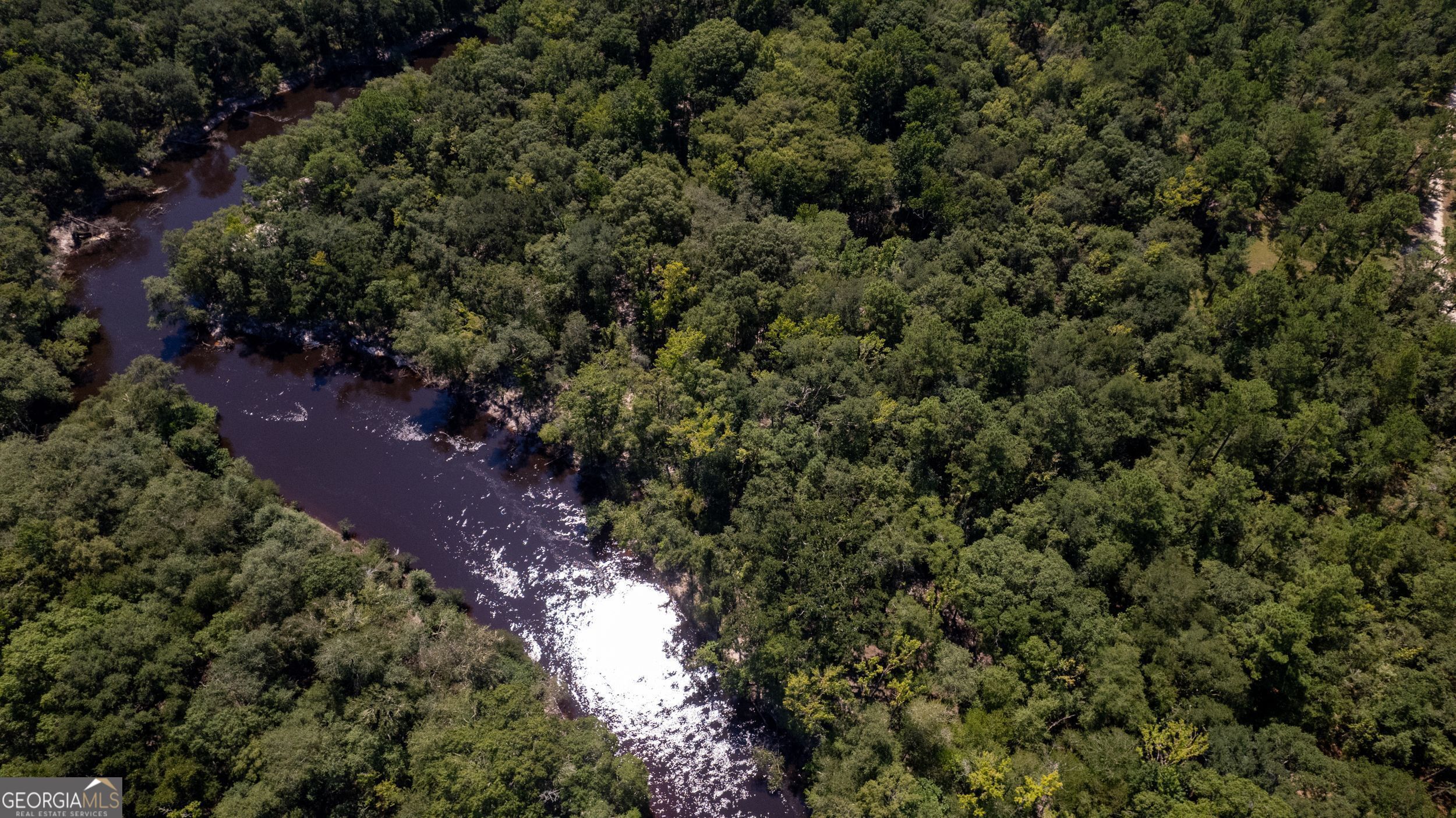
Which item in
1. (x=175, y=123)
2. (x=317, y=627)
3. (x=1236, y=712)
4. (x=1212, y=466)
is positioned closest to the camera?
(x=1236, y=712)

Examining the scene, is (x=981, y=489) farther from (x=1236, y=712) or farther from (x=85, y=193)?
(x=85, y=193)

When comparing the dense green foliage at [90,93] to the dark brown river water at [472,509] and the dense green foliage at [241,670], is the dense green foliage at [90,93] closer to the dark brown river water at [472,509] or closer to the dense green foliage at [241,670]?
the dark brown river water at [472,509]

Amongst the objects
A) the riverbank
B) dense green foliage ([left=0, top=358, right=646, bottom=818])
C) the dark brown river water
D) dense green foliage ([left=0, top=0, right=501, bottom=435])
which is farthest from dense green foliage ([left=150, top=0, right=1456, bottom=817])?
the riverbank

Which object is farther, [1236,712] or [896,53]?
[896,53]

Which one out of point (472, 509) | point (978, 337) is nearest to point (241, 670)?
point (472, 509)

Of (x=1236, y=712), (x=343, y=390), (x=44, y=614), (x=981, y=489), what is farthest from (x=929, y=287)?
(x=44, y=614)

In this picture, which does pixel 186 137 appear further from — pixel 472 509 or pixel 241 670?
pixel 241 670

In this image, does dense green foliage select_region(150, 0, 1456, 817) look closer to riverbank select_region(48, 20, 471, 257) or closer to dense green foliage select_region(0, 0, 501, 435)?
dense green foliage select_region(0, 0, 501, 435)
